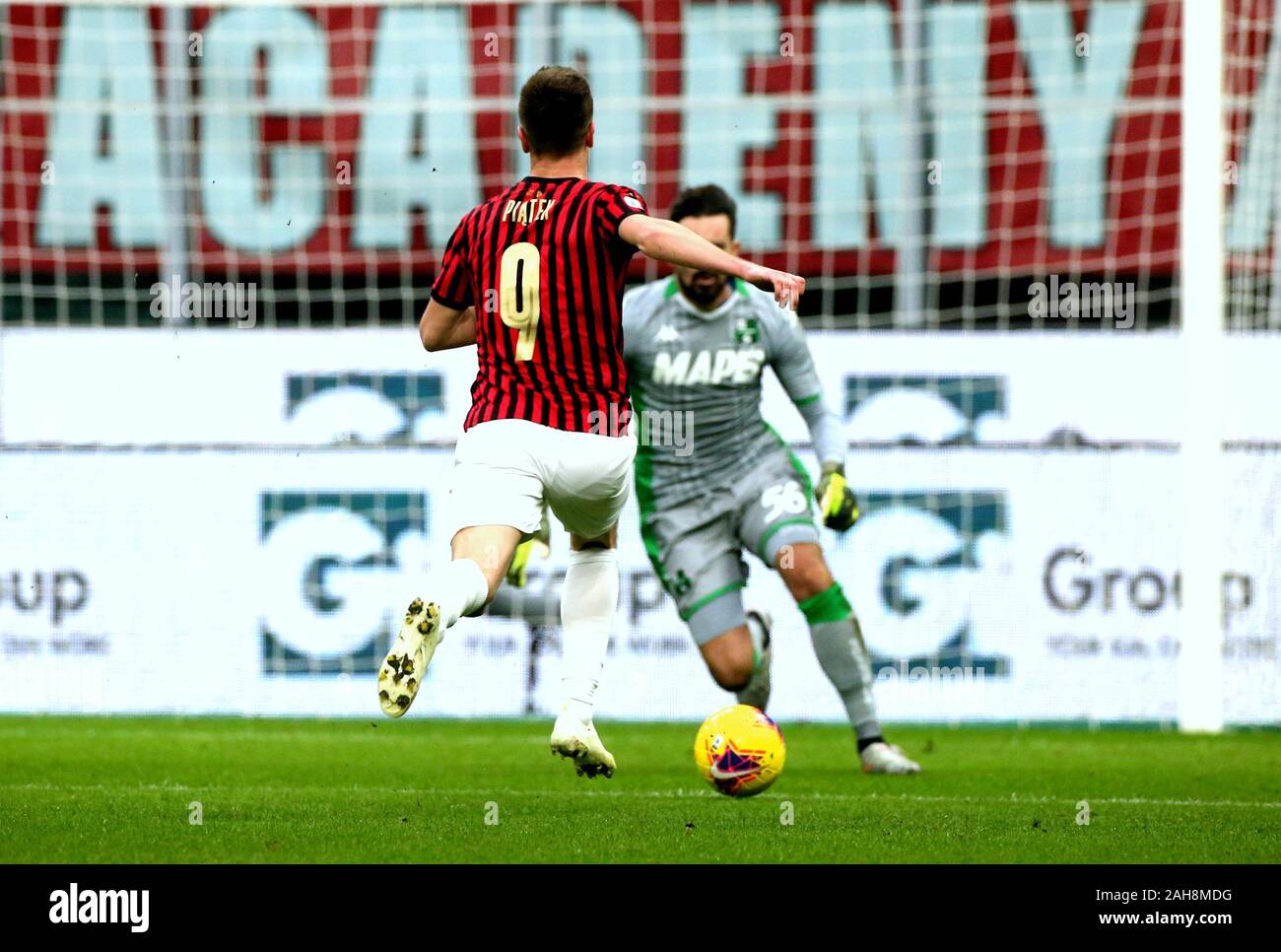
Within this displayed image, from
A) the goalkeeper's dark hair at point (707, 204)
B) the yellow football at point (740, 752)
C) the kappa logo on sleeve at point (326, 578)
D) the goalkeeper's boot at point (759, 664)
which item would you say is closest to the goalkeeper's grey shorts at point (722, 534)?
the goalkeeper's boot at point (759, 664)

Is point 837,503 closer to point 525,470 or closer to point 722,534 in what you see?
point 722,534

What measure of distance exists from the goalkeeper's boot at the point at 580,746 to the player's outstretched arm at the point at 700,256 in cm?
131

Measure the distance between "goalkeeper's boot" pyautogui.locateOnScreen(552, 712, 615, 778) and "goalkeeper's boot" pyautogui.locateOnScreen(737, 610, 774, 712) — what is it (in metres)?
2.41

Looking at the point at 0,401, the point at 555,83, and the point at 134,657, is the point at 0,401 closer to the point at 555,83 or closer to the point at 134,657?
the point at 134,657

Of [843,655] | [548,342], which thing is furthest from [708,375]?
[548,342]

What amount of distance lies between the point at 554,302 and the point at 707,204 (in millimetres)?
2300

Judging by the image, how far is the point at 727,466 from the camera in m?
7.72

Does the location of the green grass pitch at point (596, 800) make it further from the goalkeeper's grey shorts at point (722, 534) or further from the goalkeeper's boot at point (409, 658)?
the goalkeeper's grey shorts at point (722, 534)

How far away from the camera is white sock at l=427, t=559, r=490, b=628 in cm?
485

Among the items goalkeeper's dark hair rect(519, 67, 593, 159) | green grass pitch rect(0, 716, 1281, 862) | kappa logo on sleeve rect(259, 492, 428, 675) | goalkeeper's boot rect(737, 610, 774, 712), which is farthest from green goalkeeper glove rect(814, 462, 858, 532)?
kappa logo on sleeve rect(259, 492, 428, 675)

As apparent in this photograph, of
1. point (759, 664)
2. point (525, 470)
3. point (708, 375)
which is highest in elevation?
point (708, 375)

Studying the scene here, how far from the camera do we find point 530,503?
17.0ft

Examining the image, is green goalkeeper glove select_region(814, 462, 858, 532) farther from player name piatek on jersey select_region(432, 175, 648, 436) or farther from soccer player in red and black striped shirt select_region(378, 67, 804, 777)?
player name piatek on jersey select_region(432, 175, 648, 436)
